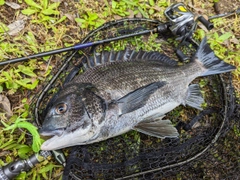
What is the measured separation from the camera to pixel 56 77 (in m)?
3.38

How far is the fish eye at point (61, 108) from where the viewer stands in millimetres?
2812

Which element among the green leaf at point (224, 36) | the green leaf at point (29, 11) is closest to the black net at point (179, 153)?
the green leaf at point (224, 36)

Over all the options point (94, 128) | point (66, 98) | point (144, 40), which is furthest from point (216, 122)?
point (66, 98)

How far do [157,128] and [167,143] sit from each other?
1.23ft

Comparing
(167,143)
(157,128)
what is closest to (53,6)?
(157,128)

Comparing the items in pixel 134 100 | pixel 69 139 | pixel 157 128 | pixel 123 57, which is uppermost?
pixel 123 57

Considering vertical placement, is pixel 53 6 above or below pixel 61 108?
above

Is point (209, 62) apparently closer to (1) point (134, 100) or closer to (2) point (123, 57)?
(2) point (123, 57)

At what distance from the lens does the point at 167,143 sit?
3.54m

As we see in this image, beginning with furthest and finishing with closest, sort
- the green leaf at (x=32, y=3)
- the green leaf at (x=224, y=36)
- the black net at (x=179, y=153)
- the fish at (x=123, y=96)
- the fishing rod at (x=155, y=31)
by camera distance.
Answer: the green leaf at (x=224, y=36), the green leaf at (x=32, y=3), the black net at (x=179, y=153), the fishing rod at (x=155, y=31), the fish at (x=123, y=96)

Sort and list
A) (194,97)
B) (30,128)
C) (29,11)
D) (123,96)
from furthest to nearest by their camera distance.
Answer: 1. (29,11)
2. (194,97)
3. (123,96)
4. (30,128)

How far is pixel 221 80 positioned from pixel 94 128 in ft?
5.45

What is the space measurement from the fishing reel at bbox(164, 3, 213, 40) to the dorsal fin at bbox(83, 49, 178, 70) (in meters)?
0.34

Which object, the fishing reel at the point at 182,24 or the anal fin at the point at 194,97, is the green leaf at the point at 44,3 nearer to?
the fishing reel at the point at 182,24
